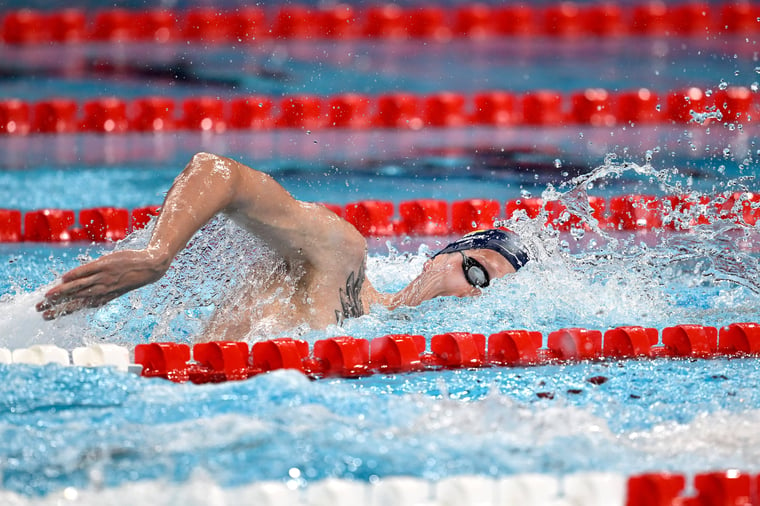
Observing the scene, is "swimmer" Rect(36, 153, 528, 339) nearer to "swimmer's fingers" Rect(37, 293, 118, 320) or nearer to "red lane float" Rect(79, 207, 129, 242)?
"swimmer's fingers" Rect(37, 293, 118, 320)

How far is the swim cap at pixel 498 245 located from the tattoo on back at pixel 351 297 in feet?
1.21

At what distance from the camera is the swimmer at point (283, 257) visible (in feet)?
5.72

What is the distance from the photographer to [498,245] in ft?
9.19

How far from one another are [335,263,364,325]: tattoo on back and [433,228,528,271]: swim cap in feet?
1.21

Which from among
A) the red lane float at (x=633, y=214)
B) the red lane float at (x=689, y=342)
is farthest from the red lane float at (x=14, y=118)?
the red lane float at (x=689, y=342)

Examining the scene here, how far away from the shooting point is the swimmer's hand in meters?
1.70

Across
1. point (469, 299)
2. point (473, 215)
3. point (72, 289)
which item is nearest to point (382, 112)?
point (473, 215)

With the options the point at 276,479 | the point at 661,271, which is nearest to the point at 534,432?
the point at 276,479


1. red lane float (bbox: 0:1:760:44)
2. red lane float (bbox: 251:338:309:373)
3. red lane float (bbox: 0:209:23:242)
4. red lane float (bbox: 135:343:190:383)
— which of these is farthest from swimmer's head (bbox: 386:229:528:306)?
red lane float (bbox: 0:1:760:44)

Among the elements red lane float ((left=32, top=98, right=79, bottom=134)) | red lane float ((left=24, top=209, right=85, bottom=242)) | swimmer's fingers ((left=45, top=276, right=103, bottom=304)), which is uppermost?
red lane float ((left=32, top=98, right=79, bottom=134))

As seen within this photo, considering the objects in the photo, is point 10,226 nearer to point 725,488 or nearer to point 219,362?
point 219,362

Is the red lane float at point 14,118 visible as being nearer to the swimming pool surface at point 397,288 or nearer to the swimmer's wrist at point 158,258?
the swimming pool surface at point 397,288

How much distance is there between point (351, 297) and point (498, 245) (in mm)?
544

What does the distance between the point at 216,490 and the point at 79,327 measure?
122 cm
